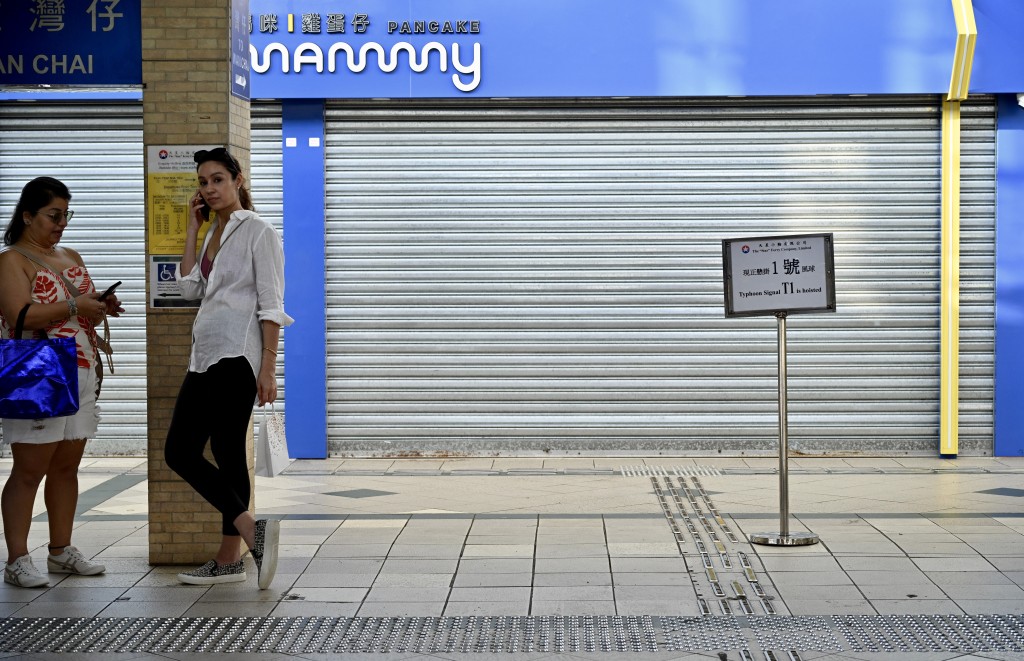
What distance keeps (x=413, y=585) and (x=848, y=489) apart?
3961 millimetres

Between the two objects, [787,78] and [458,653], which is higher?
[787,78]

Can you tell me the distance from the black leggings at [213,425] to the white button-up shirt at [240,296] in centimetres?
6

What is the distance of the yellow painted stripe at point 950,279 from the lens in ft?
32.8

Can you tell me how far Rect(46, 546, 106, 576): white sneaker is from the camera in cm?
580

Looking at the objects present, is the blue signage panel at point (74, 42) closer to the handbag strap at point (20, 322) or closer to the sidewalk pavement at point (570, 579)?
the handbag strap at point (20, 322)

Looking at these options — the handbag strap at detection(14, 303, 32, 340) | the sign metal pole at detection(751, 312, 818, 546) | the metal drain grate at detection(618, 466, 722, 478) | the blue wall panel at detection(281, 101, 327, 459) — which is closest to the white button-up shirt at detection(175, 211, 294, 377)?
the handbag strap at detection(14, 303, 32, 340)

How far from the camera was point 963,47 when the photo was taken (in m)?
9.71

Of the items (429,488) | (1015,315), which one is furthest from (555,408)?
(1015,315)

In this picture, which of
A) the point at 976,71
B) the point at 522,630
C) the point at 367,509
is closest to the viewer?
the point at 522,630

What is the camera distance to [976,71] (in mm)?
9789

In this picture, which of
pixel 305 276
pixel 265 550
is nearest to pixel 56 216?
pixel 265 550

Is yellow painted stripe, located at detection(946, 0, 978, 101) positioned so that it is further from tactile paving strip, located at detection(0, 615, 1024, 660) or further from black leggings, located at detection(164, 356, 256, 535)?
black leggings, located at detection(164, 356, 256, 535)

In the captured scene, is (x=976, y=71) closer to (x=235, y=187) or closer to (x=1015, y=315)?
(x=1015, y=315)

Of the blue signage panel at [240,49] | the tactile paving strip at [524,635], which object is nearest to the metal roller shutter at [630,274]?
the blue signage panel at [240,49]
